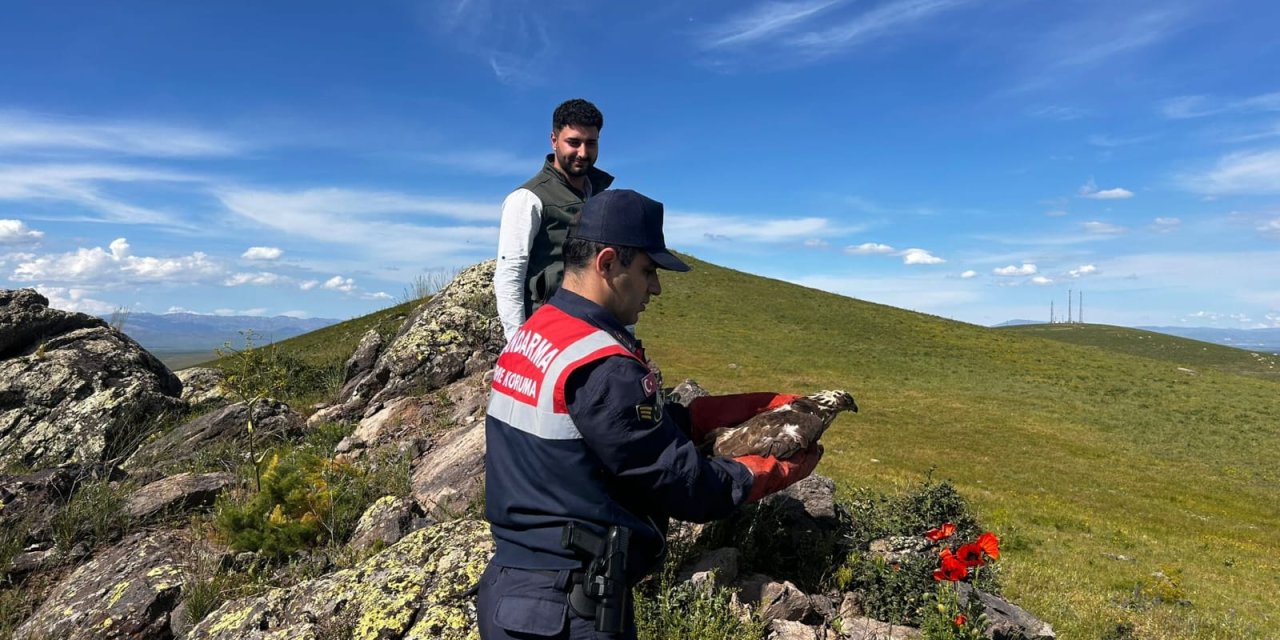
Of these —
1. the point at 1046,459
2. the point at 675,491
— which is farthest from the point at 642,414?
the point at 1046,459

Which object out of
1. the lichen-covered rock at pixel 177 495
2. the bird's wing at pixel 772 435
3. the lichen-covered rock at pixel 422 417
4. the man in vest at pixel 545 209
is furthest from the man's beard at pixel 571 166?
the lichen-covered rock at pixel 177 495

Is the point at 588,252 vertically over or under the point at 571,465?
over

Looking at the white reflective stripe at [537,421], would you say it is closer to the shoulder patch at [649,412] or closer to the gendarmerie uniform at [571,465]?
the gendarmerie uniform at [571,465]

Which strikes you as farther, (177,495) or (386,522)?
(177,495)

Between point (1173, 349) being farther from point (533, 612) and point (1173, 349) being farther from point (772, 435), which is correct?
point (533, 612)

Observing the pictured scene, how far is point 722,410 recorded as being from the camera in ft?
12.0

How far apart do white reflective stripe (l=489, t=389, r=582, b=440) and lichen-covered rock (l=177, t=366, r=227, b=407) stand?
12.7 meters

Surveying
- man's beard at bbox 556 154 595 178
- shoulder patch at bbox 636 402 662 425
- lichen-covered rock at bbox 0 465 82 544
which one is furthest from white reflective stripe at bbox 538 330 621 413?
lichen-covered rock at bbox 0 465 82 544

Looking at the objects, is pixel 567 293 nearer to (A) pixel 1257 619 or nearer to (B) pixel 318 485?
(B) pixel 318 485

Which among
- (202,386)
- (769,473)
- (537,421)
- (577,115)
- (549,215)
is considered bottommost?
(202,386)

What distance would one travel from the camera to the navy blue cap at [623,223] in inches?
103

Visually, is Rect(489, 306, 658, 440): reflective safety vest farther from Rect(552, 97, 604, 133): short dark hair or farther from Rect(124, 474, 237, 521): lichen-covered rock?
Rect(124, 474, 237, 521): lichen-covered rock

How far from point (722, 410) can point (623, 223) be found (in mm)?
1464

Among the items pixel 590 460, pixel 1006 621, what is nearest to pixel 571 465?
pixel 590 460
